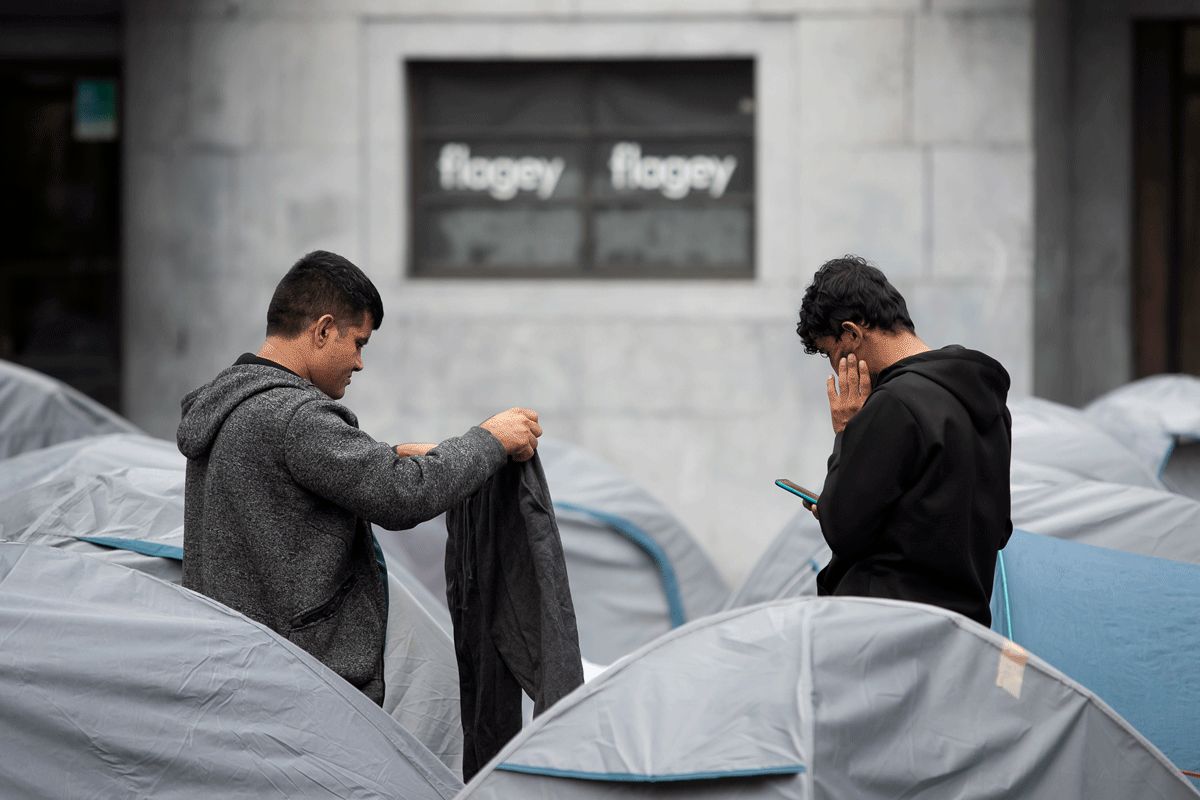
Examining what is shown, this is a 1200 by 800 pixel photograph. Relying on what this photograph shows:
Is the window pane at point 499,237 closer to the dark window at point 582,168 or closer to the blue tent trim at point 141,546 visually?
the dark window at point 582,168

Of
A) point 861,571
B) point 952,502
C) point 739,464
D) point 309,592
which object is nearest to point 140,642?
point 309,592

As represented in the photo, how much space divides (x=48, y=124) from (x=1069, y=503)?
755 cm

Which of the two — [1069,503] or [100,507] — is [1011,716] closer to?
[1069,503]

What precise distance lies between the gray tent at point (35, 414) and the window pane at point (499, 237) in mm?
2681

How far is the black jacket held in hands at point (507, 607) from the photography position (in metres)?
2.76

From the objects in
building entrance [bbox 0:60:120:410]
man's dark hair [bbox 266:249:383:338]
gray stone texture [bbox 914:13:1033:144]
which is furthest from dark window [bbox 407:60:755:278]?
man's dark hair [bbox 266:249:383:338]

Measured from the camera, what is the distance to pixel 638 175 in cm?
788

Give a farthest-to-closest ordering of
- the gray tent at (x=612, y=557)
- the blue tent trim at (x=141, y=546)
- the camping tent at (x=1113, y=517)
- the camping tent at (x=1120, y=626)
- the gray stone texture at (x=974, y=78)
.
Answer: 1. the gray stone texture at (x=974, y=78)
2. the gray tent at (x=612, y=557)
3. the camping tent at (x=1113, y=517)
4. the blue tent trim at (x=141, y=546)
5. the camping tent at (x=1120, y=626)

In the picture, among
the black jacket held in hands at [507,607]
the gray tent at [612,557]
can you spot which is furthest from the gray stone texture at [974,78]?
the black jacket held in hands at [507,607]

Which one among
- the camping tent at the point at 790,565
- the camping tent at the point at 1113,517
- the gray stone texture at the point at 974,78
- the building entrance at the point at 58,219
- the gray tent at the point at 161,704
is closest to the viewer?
the gray tent at the point at 161,704

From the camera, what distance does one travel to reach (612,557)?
5180 mm

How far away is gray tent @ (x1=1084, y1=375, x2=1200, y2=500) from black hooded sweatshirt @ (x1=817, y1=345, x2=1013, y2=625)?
300 cm

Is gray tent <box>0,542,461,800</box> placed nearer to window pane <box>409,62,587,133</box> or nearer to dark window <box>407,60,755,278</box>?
dark window <box>407,60,755,278</box>

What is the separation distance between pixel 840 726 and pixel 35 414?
483 cm
